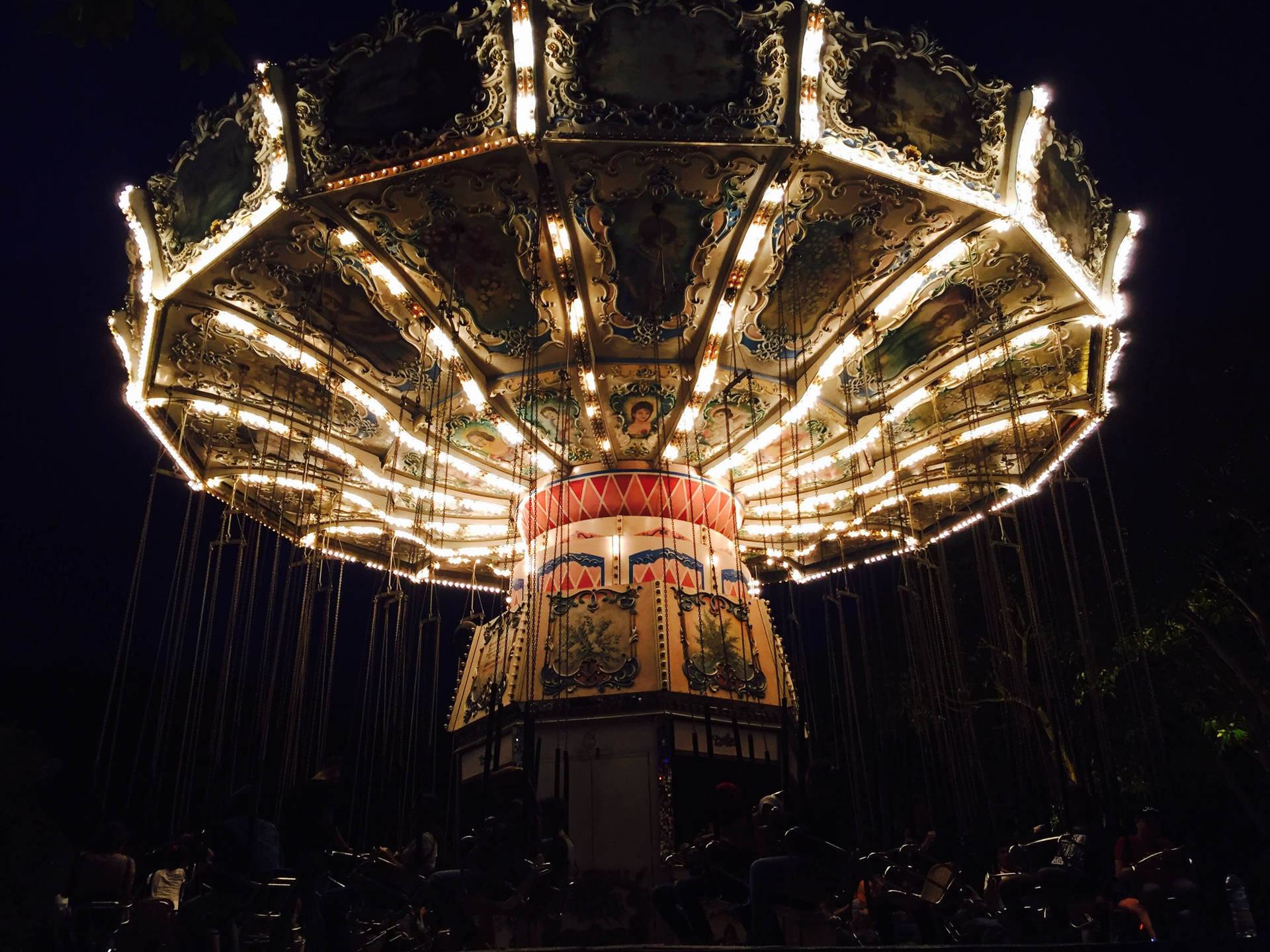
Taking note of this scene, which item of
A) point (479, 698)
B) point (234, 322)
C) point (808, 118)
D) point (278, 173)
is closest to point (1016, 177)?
point (808, 118)

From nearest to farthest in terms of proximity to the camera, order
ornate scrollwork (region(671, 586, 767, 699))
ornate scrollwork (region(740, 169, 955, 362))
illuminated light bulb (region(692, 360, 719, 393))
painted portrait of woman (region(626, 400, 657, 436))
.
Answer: ornate scrollwork (region(740, 169, 955, 362)), illuminated light bulb (region(692, 360, 719, 393)), ornate scrollwork (region(671, 586, 767, 699)), painted portrait of woman (region(626, 400, 657, 436))

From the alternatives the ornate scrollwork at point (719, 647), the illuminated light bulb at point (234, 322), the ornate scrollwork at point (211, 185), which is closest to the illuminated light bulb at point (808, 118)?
the ornate scrollwork at point (211, 185)

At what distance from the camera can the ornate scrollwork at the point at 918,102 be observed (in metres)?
8.03

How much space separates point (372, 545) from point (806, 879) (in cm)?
1235

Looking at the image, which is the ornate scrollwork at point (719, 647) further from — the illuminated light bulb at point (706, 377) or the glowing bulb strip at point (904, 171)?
the glowing bulb strip at point (904, 171)

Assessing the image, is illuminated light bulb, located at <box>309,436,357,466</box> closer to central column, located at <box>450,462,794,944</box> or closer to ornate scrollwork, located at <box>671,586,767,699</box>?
central column, located at <box>450,462,794,944</box>

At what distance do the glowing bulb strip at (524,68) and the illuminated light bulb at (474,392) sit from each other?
149 inches

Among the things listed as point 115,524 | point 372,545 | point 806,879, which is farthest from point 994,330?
point 115,524

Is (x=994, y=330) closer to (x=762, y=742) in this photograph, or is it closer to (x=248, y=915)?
(x=762, y=742)

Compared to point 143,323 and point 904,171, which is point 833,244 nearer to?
point 904,171

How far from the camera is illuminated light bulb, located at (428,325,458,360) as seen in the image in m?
10.3

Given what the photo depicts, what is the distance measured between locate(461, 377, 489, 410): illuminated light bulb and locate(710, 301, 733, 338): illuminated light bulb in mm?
2931

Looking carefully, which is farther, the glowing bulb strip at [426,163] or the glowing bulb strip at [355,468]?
the glowing bulb strip at [355,468]

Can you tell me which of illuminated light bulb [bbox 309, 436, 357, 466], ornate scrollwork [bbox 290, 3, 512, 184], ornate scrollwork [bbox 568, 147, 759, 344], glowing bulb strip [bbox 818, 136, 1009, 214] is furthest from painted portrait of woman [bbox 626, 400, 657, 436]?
ornate scrollwork [bbox 290, 3, 512, 184]
